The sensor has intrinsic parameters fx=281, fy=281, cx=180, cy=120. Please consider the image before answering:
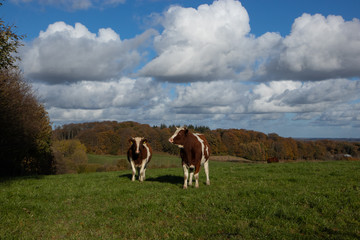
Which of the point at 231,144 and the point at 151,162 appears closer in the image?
the point at 151,162

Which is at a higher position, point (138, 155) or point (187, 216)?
point (138, 155)

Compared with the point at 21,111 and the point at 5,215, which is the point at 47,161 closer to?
the point at 21,111

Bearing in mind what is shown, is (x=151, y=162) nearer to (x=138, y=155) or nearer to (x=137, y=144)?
(x=138, y=155)

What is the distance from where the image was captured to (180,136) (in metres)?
13.3

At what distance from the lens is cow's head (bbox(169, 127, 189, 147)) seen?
13.2 m

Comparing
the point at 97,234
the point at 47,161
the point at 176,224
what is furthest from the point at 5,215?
the point at 47,161

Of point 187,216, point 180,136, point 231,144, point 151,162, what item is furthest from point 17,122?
point 231,144

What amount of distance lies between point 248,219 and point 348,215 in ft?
8.81

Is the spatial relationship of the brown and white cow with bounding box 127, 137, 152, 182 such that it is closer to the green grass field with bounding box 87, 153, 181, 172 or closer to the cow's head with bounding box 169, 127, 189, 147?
the cow's head with bounding box 169, 127, 189, 147

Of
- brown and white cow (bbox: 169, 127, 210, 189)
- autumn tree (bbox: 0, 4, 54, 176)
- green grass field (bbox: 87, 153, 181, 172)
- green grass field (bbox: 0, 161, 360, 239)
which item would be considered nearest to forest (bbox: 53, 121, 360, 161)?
green grass field (bbox: 87, 153, 181, 172)

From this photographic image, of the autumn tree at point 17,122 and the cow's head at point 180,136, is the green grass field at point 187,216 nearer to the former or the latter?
the cow's head at point 180,136

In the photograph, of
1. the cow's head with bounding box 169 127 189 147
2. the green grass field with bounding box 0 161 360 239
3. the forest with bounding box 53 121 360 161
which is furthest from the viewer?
the forest with bounding box 53 121 360 161

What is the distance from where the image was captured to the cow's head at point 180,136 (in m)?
13.2

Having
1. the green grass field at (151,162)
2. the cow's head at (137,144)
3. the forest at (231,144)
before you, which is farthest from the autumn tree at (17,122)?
the forest at (231,144)
